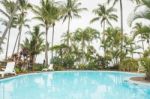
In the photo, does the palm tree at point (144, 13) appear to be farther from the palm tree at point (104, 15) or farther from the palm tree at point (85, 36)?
the palm tree at point (104, 15)

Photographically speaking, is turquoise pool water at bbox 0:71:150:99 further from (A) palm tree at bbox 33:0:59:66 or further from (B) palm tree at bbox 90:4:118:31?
(B) palm tree at bbox 90:4:118:31

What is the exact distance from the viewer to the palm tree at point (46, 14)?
3130 centimetres

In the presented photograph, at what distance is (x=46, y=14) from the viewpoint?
103 ft

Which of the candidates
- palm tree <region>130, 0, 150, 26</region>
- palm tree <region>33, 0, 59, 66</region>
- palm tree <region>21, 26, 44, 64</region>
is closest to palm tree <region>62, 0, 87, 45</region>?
palm tree <region>33, 0, 59, 66</region>

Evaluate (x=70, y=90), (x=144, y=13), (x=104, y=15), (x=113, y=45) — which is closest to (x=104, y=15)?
(x=104, y=15)

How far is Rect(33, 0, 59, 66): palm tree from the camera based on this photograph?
103 ft

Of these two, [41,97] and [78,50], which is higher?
[78,50]

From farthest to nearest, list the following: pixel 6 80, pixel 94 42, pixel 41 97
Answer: pixel 94 42 → pixel 6 80 → pixel 41 97

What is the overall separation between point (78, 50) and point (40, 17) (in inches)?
209

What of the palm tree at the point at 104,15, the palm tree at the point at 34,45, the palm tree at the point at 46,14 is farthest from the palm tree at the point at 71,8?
the palm tree at the point at 34,45

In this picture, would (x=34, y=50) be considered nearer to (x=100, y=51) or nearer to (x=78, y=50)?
(x=78, y=50)

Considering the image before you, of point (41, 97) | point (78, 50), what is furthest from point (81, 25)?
point (41, 97)

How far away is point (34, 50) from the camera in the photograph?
101ft

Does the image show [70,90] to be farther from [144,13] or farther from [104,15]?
[104,15]
